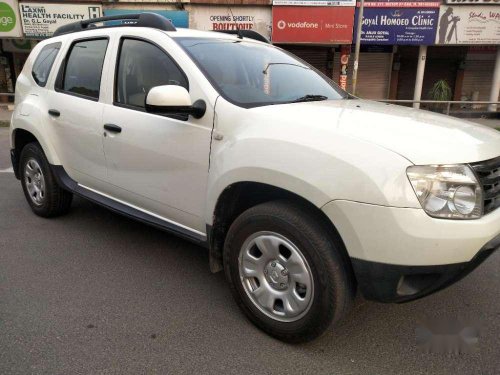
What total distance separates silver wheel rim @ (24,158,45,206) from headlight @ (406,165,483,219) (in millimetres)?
3703

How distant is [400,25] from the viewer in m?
17.0

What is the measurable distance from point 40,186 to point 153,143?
6.85 feet

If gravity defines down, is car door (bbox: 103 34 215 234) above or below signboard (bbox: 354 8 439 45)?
below

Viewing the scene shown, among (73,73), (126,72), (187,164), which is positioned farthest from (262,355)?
(73,73)

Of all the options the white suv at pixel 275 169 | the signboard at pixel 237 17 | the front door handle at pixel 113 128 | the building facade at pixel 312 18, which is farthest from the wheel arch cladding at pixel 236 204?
the signboard at pixel 237 17

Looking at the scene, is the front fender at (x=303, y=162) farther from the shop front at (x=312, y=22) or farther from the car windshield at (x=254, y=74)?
the shop front at (x=312, y=22)

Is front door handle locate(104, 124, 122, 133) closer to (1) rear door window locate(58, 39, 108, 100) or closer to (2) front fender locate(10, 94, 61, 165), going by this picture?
(1) rear door window locate(58, 39, 108, 100)

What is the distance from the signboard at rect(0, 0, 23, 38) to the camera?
647 inches

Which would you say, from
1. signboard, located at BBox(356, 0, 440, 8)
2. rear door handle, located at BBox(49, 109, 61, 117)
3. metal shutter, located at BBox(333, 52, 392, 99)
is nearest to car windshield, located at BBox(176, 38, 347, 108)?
rear door handle, located at BBox(49, 109, 61, 117)

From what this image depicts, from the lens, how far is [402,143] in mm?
2139

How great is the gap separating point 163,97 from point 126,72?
96 cm

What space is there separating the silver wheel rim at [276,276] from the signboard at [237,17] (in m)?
15.8

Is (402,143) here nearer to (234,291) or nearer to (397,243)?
(397,243)

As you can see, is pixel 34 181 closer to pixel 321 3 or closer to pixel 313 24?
pixel 313 24
